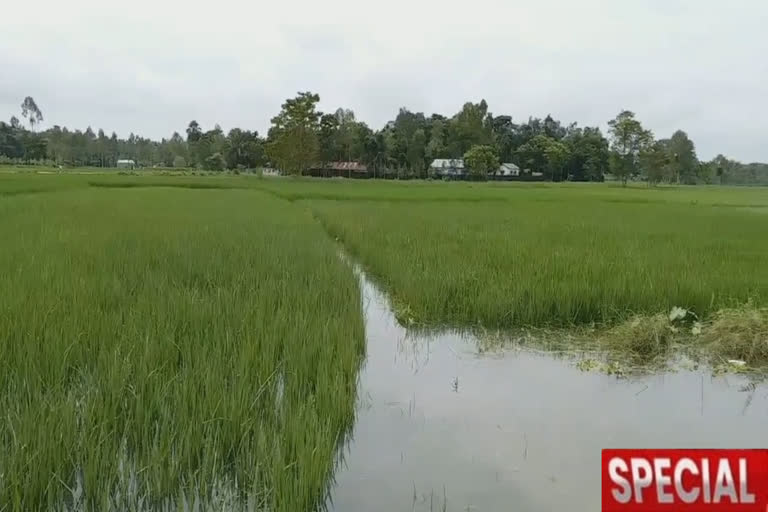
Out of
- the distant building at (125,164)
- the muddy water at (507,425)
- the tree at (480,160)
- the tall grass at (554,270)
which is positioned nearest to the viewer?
the muddy water at (507,425)

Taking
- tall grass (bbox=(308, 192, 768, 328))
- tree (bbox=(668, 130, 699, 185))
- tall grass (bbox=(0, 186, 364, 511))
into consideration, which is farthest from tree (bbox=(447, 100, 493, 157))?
tall grass (bbox=(0, 186, 364, 511))

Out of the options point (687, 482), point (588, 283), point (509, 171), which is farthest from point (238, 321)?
point (509, 171)

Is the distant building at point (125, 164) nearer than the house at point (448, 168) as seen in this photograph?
No

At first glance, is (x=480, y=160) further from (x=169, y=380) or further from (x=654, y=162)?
(x=169, y=380)

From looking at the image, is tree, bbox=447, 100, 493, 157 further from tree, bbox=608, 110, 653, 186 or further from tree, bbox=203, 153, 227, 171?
tree, bbox=203, 153, 227, 171

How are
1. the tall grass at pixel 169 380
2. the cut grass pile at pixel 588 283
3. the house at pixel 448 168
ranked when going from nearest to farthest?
the tall grass at pixel 169 380 → the cut grass pile at pixel 588 283 → the house at pixel 448 168

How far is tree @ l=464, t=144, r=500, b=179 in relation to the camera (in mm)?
48188

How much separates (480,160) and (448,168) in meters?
6.52

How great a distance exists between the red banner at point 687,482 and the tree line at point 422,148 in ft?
126

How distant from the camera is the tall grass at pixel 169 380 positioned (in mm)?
1894

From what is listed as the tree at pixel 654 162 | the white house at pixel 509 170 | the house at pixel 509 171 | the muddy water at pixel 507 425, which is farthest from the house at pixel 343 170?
the muddy water at pixel 507 425

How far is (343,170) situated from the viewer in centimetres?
5416

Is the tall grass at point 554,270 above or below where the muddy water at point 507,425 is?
above

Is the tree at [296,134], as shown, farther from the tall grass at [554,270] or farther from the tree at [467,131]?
the tall grass at [554,270]
